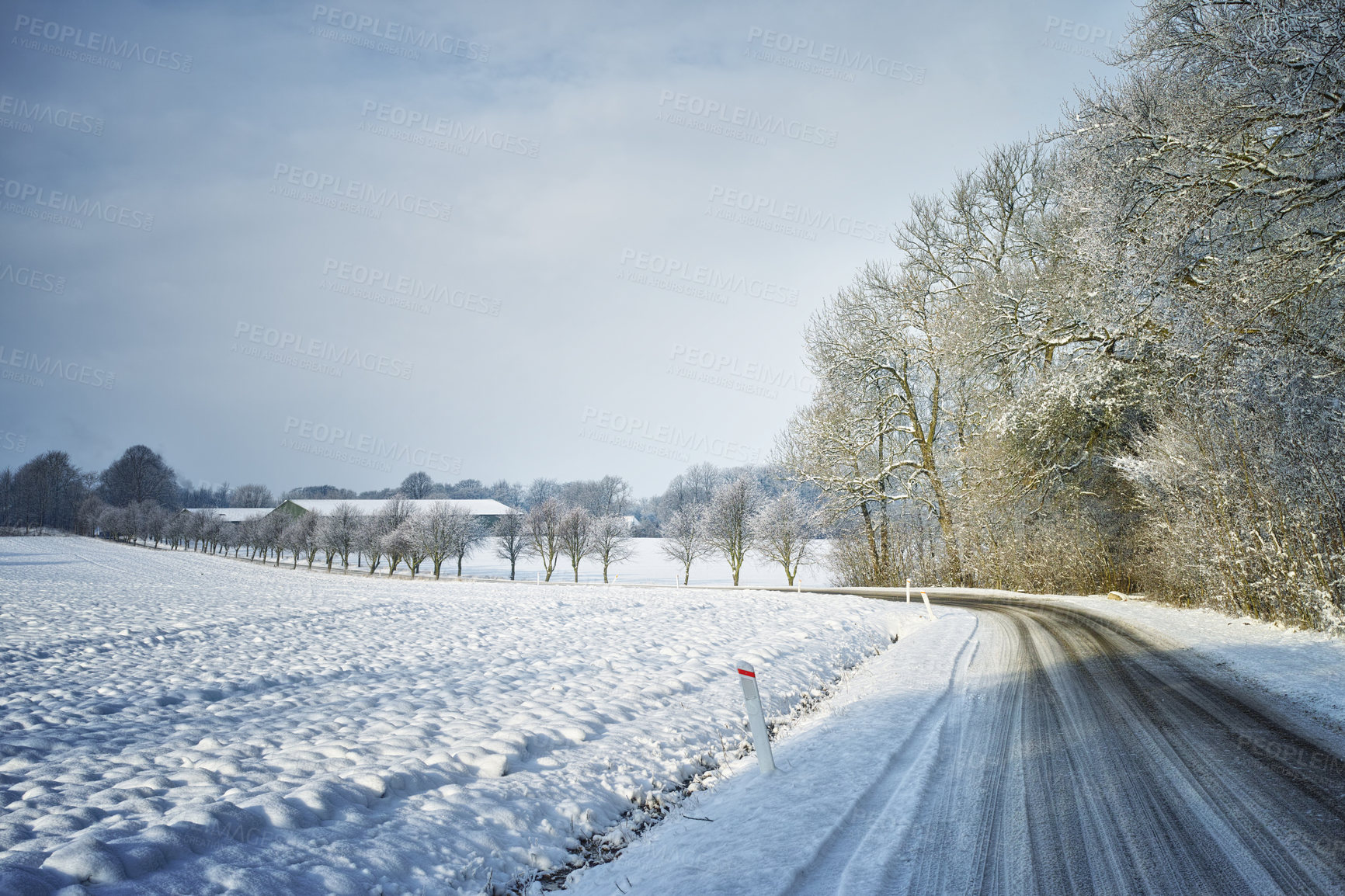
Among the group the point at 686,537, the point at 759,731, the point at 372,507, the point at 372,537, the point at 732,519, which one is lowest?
the point at 372,537

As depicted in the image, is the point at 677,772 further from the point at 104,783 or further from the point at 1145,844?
the point at 104,783

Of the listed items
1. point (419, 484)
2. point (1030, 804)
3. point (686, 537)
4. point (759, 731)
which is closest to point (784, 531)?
point (686, 537)

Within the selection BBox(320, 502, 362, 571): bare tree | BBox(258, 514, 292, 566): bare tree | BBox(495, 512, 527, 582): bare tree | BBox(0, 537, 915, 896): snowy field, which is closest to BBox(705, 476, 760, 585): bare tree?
BBox(495, 512, 527, 582): bare tree

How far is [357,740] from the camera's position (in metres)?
5.40

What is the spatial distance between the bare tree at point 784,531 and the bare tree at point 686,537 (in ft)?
28.3

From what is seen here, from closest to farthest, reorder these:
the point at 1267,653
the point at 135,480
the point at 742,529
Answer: the point at 1267,653, the point at 742,529, the point at 135,480

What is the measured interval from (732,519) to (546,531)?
22.8m

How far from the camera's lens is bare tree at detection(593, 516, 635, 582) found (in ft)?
190

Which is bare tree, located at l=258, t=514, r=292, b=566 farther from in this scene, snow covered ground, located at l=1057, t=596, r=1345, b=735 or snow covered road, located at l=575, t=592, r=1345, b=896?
snow covered ground, located at l=1057, t=596, r=1345, b=735

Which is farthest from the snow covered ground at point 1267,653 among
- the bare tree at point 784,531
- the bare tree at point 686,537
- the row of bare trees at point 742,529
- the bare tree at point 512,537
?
the bare tree at point 512,537

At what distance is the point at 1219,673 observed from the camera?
22.6 feet

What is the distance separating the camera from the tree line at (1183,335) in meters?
8.60

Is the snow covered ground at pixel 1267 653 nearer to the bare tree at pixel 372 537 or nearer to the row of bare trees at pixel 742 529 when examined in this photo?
the row of bare trees at pixel 742 529

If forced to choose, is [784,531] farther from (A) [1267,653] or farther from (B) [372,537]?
(B) [372,537]
